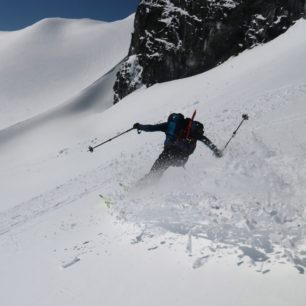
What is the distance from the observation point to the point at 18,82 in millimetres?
84500

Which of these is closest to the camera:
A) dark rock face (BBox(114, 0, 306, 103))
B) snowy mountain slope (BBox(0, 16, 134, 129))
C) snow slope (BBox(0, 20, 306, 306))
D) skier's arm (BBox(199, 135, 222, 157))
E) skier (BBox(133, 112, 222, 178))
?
snow slope (BBox(0, 20, 306, 306))

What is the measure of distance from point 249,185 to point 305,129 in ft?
13.3

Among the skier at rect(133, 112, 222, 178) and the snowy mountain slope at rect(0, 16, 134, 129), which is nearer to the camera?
the skier at rect(133, 112, 222, 178)

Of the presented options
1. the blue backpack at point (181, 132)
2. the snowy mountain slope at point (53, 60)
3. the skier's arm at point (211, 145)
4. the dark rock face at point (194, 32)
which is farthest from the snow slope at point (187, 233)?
the snowy mountain slope at point (53, 60)

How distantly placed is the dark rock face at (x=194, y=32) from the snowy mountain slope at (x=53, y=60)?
102 feet

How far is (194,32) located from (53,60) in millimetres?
61205

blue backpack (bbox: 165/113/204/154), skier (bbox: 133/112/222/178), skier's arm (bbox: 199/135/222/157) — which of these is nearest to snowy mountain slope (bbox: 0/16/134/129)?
skier (bbox: 133/112/222/178)

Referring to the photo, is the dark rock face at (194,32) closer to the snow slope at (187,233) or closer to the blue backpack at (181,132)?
the snow slope at (187,233)

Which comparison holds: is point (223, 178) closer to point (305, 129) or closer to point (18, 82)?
point (305, 129)

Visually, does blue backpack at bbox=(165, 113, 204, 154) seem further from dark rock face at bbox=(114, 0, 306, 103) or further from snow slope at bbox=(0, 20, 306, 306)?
dark rock face at bbox=(114, 0, 306, 103)

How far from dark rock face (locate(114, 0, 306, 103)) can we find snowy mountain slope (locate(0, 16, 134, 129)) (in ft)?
102

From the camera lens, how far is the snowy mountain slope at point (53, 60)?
76562 mm

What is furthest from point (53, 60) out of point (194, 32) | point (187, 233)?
point (187, 233)

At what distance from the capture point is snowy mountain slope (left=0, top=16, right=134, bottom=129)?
251ft
